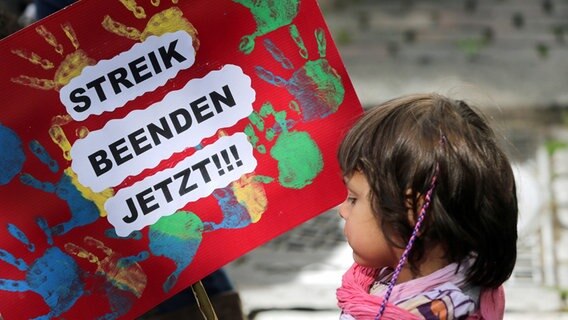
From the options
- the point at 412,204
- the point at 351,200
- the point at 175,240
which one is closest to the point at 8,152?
the point at 175,240

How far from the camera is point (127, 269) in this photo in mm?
2139

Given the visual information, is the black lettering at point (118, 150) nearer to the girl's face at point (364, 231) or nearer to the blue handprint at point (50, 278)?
the blue handprint at point (50, 278)

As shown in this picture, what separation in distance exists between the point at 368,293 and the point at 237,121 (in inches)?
16.9

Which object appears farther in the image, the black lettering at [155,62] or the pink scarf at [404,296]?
the black lettering at [155,62]

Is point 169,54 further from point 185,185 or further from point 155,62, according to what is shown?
point 185,185

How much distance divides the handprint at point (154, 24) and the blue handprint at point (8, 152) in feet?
0.87

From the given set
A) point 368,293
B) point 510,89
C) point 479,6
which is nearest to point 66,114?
point 368,293

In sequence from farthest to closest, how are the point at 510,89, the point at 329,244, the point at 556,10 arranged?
the point at 556,10 → the point at 510,89 → the point at 329,244

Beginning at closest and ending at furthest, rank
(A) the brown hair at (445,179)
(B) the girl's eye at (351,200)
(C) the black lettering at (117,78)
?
(A) the brown hair at (445,179)
(B) the girl's eye at (351,200)
(C) the black lettering at (117,78)

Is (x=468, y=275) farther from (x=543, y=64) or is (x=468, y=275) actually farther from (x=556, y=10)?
(x=556, y=10)

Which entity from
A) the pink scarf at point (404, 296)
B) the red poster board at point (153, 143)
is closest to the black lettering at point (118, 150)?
the red poster board at point (153, 143)

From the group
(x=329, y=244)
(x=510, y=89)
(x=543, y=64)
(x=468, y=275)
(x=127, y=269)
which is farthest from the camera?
(x=543, y=64)

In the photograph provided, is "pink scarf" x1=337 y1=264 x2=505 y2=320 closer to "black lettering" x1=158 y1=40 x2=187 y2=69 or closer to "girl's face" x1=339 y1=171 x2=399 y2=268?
"girl's face" x1=339 y1=171 x2=399 y2=268

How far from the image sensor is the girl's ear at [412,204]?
1932mm
